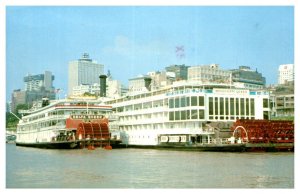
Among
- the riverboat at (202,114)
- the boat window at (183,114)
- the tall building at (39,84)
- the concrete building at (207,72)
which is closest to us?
the tall building at (39,84)

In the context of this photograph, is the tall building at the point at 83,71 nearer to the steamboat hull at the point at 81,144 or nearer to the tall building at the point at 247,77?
the steamboat hull at the point at 81,144

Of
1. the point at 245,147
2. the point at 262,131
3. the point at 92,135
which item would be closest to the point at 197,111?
the point at 262,131

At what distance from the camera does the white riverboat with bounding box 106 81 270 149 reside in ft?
132

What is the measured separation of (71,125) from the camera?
44.2m

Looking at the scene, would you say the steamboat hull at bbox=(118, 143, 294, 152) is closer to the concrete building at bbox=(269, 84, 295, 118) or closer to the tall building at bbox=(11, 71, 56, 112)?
the tall building at bbox=(11, 71, 56, 112)

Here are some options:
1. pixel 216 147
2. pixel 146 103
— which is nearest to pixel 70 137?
pixel 146 103

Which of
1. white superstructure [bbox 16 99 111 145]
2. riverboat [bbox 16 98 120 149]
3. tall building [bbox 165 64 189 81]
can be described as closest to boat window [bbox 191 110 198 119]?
riverboat [bbox 16 98 120 149]

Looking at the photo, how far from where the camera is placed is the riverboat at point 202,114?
128 feet

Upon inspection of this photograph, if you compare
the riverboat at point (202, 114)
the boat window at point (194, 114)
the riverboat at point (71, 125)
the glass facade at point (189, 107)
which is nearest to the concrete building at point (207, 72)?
the riverboat at point (71, 125)

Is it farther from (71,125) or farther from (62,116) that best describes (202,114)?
(62,116)

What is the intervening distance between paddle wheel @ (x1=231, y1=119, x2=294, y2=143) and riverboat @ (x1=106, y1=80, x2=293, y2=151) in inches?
10.8
